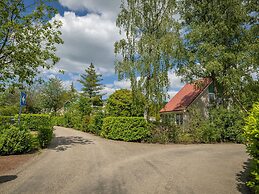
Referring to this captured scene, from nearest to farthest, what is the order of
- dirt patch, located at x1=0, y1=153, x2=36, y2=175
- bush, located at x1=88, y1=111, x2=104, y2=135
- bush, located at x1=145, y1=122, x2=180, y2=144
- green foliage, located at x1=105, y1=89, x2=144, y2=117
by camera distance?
dirt patch, located at x1=0, y1=153, x2=36, y2=175
bush, located at x1=145, y1=122, x2=180, y2=144
bush, located at x1=88, y1=111, x2=104, y2=135
green foliage, located at x1=105, y1=89, x2=144, y2=117

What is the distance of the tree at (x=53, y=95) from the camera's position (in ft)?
152

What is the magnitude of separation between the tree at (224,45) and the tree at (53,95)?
1357 inches

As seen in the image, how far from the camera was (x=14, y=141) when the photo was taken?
9.65m

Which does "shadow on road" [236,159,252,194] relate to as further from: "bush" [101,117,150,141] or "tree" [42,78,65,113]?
"tree" [42,78,65,113]

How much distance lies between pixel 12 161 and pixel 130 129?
928 cm

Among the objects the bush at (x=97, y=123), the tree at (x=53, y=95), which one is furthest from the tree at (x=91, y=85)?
the bush at (x=97, y=123)

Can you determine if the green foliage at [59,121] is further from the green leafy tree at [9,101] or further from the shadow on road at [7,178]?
the shadow on road at [7,178]

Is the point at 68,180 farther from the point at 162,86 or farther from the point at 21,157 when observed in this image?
the point at 162,86

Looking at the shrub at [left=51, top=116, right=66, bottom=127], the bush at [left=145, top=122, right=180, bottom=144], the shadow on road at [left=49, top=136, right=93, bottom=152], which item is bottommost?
the shadow on road at [left=49, top=136, right=93, bottom=152]

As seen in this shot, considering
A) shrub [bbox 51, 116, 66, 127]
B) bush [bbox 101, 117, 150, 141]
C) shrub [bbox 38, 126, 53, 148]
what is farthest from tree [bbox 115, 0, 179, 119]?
shrub [bbox 51, 116, 66, 127]

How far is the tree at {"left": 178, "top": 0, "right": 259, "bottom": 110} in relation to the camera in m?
18.7

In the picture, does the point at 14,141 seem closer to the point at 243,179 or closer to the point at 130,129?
the point at 130,129

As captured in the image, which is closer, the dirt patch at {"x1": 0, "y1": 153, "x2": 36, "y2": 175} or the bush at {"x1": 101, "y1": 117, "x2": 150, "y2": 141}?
the dirt patch at {"x1": 0, "y1": 153, "x2": 36, "y2": 175}

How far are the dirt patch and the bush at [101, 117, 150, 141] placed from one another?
8.08m
